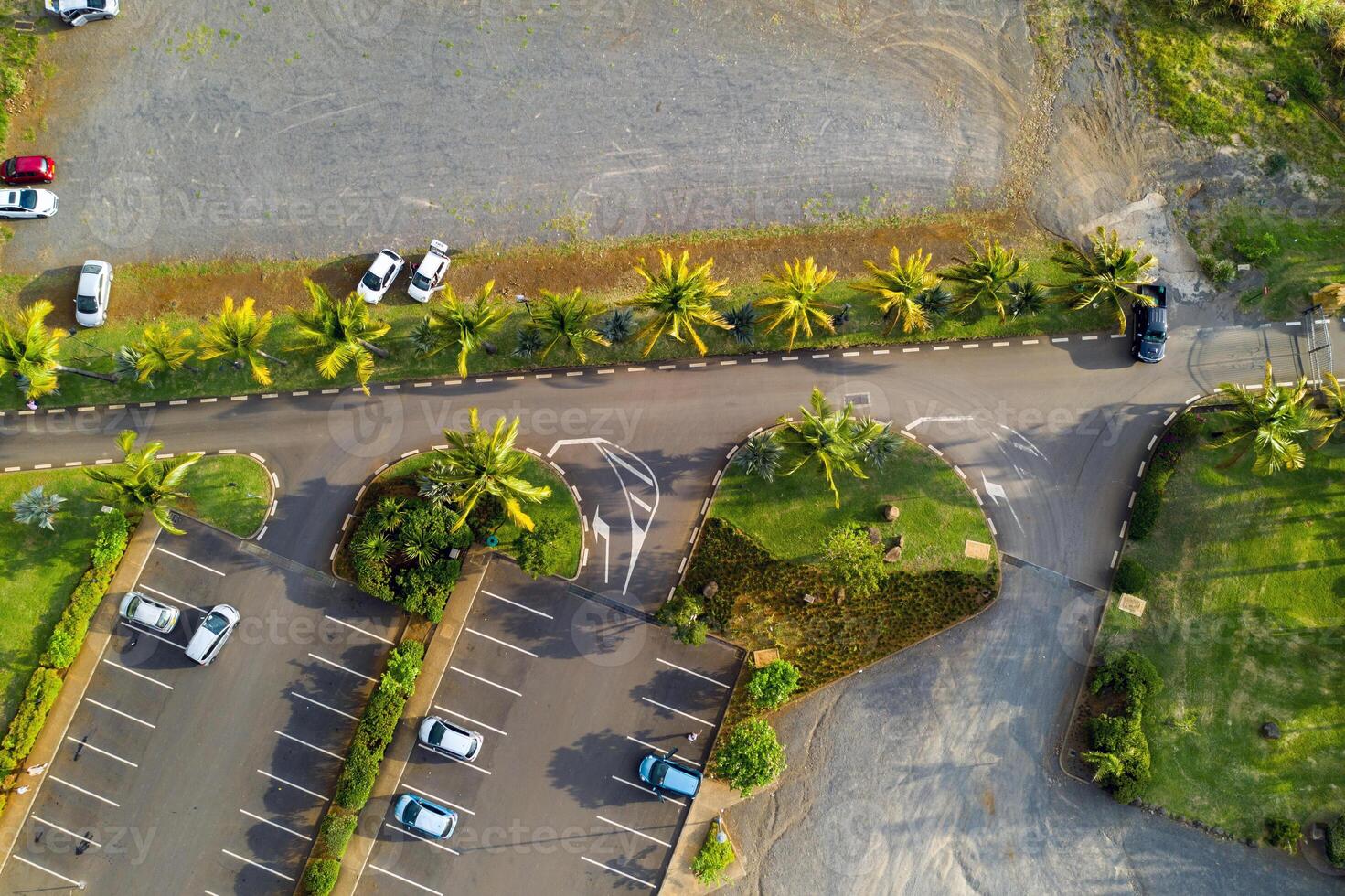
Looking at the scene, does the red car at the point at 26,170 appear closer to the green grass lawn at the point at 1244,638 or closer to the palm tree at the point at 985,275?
the palm tree at the point at 985,275

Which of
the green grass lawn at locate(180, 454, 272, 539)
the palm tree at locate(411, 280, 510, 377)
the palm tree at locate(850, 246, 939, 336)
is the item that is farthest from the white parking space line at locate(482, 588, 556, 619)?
the palm tree at locate(850, 246, 939, 336)

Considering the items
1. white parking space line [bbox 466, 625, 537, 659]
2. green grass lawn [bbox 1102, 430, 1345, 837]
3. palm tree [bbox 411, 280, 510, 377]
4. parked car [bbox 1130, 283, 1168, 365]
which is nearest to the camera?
palm tree [bbox 411, 280, 510, 377]

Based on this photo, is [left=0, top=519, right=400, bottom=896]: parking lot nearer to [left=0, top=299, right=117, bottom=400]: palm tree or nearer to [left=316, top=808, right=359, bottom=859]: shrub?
[left=316, top=808, right=359, bottom=859]: shrub

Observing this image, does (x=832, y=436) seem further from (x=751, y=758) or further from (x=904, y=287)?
(x=751, y=758)

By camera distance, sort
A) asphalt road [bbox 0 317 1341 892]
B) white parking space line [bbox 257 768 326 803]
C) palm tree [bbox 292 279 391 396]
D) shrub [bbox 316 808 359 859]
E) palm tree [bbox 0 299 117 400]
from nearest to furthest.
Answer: palm tree [bbox 292 279 391 396], palm tree [bbox 0 299 117 400], shrub [bbox 316 808 359 859], white parking space line [bbox 257 768 326 803], asphalt road [bbox 0 317 1341 892]

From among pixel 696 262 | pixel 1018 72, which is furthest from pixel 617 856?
pixel 1018 72

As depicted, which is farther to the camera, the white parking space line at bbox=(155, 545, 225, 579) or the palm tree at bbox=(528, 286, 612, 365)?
the white parking space line at bbox=(155, 545, 225, 579)
